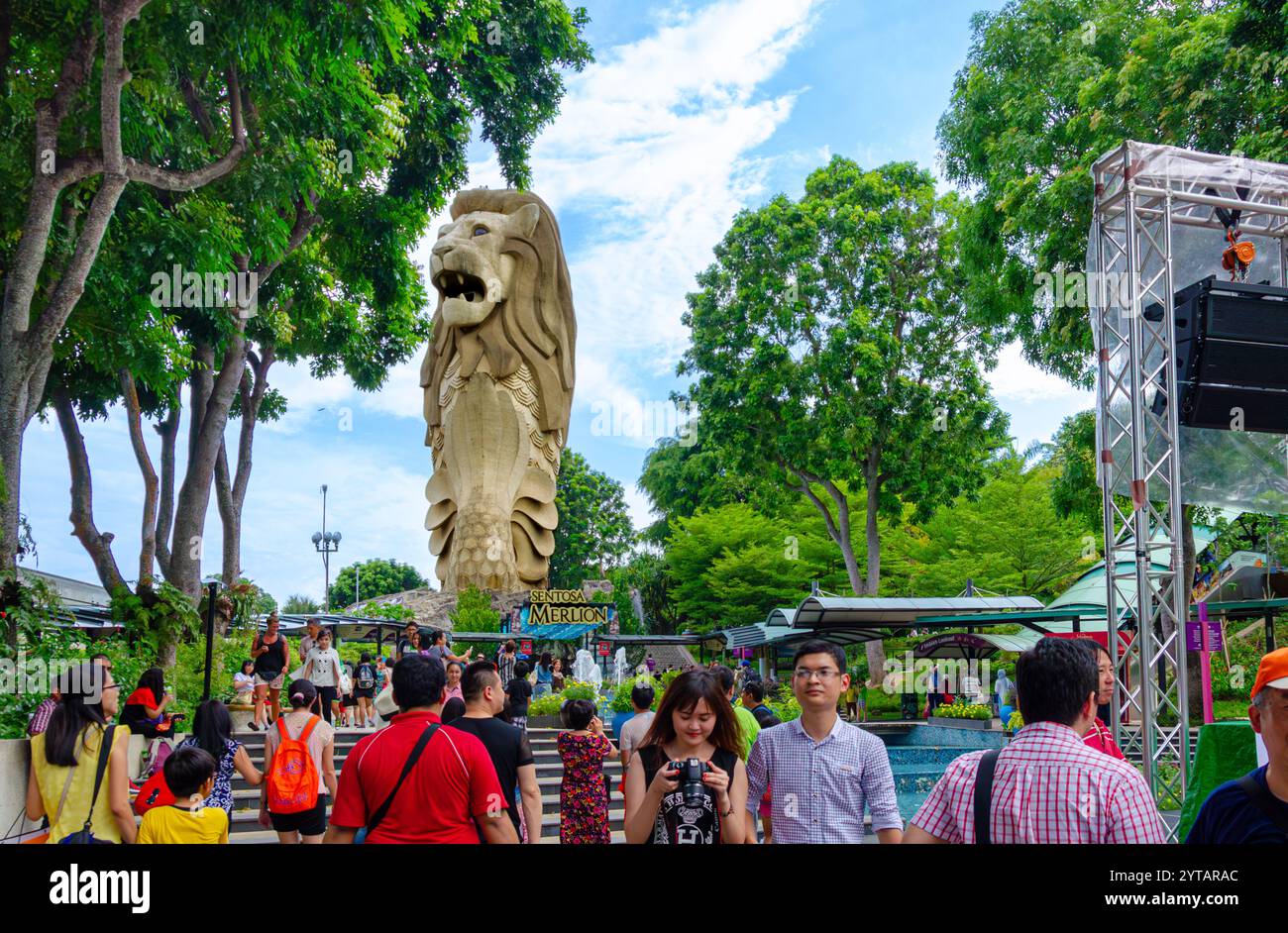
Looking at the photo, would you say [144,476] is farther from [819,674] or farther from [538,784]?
[819,674]

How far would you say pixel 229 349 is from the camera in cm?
1791

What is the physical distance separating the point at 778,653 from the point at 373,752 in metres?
26.3

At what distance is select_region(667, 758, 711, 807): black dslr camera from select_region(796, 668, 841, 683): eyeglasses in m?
0.56

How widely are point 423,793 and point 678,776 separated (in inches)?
33.7

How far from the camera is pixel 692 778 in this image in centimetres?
315

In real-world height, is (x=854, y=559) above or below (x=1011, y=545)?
below

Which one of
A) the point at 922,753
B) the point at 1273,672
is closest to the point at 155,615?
the point at 922,753

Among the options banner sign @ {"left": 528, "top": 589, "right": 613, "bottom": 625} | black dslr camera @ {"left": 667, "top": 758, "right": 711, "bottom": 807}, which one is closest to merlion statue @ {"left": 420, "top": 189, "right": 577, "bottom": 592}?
banner sign @ {"left": 528, "top": 589, "right": 613, "bottom": 625}

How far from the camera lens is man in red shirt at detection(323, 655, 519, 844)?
11.1ft

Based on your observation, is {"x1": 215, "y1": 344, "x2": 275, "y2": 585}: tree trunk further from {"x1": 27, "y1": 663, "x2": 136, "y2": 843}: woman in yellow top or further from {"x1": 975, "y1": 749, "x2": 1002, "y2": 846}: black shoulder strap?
{"x1": 975, "y1": 749, "x2": 1002, "y2": 846}: black shoulder strap

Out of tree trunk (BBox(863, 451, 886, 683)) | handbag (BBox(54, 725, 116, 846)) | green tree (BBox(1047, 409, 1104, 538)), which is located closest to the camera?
handbag (BBox(54, 725, 116, 846))

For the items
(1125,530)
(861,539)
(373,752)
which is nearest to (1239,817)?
(373,752)

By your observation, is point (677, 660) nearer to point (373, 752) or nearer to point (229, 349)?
point (229, 349)

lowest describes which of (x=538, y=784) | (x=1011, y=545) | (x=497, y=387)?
(x=538, y=784)
